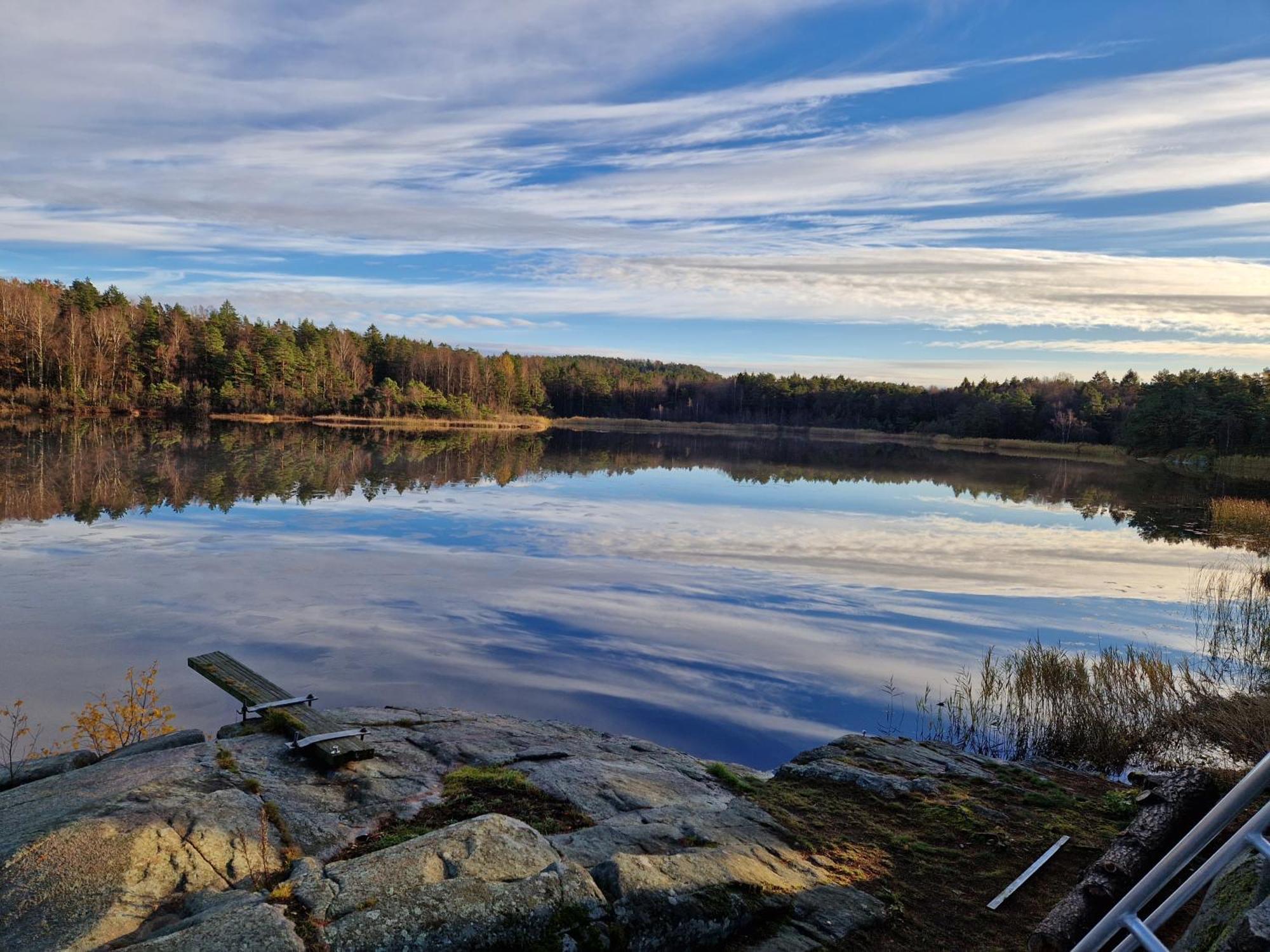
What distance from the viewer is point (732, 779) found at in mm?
7184

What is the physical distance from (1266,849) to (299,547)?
1886cm

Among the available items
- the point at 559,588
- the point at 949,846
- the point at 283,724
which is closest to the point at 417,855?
the point at 283,724

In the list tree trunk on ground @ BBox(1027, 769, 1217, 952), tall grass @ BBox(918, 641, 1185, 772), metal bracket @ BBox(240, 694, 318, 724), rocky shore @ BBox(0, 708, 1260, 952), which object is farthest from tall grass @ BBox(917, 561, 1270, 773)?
metal bracket @ BBox(240, 694, 318, 724)

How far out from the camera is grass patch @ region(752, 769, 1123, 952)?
512 cm

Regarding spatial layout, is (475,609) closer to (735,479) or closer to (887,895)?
(887,895)

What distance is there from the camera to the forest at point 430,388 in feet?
216

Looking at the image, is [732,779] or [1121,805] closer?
[732,779]

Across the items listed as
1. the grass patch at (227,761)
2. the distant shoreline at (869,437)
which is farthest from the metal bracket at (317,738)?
the distant shoreline at (869,437)

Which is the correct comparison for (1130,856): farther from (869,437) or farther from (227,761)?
(869,437)

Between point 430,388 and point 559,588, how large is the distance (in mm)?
77362

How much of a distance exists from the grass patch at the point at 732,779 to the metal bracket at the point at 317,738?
3.18 metres

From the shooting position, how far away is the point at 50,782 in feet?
17.7

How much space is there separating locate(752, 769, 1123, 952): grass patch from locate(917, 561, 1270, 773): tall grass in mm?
1792

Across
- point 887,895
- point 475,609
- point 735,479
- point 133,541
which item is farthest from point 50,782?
point 735,479
